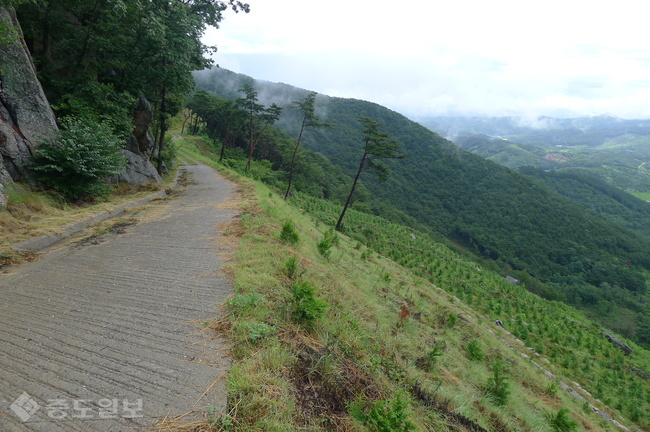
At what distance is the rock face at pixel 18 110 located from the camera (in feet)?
20.6

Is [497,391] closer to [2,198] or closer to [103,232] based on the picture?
[103,232]

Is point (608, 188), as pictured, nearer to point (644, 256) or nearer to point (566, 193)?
point (566, 193)

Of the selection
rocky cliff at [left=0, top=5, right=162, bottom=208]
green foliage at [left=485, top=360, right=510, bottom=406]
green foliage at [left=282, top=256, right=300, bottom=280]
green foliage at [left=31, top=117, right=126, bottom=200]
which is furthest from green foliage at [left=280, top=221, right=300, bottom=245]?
rocky cliff at [left=0, top=5, right=162, bottom=208]

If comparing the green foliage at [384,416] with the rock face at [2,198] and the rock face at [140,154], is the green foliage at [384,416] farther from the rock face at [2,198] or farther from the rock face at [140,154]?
the rock face at [140,154]

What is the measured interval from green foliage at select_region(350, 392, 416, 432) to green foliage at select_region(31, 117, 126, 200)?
7.99 metres

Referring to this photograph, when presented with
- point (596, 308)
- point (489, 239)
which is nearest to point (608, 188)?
point (489, 239)

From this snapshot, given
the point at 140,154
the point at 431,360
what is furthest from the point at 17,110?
the point at 431,360

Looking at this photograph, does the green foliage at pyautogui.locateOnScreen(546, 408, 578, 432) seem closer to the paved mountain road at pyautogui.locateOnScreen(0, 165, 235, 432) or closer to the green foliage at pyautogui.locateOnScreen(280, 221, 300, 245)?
the green foliage at pyautogui.locateOnScreen(280, 221, 300, 245)

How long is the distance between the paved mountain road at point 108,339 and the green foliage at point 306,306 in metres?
0.94

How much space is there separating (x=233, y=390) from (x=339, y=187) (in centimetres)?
6134

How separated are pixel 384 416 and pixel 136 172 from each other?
12059mm

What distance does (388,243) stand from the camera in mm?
23438

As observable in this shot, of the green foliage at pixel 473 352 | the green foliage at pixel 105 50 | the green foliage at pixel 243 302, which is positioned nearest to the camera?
the green foliage at pixel 243 302

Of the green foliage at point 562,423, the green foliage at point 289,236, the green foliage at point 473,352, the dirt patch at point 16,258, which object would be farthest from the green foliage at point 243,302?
the green foliage at point 473,352
